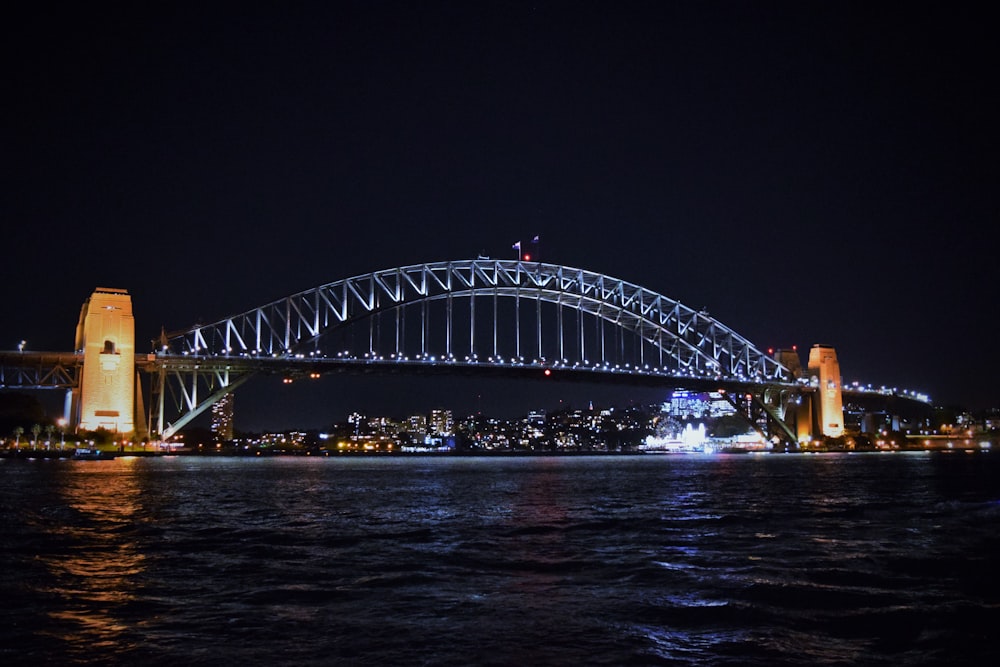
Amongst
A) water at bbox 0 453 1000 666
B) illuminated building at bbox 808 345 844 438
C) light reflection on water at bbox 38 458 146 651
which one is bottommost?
water at bbox 0 453 1000 666

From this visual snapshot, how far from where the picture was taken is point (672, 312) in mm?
108688

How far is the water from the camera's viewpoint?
8.99 meters

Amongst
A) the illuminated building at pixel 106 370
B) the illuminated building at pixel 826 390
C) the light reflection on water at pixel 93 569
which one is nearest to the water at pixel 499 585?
the light reflection on water at pixel 93 569

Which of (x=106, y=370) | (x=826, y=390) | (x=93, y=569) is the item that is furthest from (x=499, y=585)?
(x=826, y=390)

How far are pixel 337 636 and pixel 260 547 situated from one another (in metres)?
7.46

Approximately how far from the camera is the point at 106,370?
68562 millimetres

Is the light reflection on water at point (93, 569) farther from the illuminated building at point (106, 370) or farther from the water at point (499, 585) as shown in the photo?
the illuminated building at point (106, 370)

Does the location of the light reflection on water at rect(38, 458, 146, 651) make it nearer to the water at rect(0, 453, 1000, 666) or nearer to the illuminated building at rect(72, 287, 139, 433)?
the water at rect(0, 453, 1000, 666)

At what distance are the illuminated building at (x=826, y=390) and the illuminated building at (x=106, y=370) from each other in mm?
76088

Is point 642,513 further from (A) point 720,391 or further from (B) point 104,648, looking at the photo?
(A) point 720,391

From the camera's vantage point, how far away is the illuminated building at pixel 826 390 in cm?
11094

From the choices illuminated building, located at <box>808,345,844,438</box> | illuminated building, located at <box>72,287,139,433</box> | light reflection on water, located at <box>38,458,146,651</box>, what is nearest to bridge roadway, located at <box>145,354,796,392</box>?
illuminated building, located at <box>72,287,139,433</box>

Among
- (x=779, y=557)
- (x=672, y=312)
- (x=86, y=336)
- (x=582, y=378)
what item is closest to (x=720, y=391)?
(x=672, y=312)

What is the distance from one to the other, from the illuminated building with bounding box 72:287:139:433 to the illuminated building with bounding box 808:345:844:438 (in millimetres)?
76088
